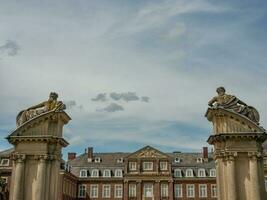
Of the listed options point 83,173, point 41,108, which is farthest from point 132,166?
point 41,108

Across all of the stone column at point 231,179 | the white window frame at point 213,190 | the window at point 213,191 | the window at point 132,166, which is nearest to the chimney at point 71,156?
the window at point 132,166

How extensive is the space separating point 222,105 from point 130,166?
5397 cm

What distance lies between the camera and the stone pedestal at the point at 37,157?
27.2 meters

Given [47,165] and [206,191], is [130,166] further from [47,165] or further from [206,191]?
[47,165]

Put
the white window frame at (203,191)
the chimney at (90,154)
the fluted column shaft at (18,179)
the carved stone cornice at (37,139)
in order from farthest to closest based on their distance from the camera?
the chimney at (90,154)
the white window frame at (203,191)
the carved stone cornice at (37,139)
the fluted column shaft at (18,179)

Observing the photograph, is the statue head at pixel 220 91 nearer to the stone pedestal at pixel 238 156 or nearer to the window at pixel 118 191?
the stone pedestal at pixel 238 156

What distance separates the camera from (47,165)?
90.5ft

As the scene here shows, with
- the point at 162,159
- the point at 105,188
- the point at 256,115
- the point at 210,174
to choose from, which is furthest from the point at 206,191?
the point at 256,115

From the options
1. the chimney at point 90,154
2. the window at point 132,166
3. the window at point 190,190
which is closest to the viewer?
the window at point 190,190

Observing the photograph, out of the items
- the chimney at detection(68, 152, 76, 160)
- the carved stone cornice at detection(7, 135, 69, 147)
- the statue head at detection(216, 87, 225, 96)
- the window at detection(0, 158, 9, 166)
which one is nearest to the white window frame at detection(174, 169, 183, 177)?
the chimney at detection(68, 152, 76, 160)

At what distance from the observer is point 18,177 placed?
27344 millimetres

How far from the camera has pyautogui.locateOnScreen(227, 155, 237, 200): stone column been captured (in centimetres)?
2606

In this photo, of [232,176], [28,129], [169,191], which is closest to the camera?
[232,176]

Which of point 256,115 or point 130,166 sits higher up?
point 130,166
